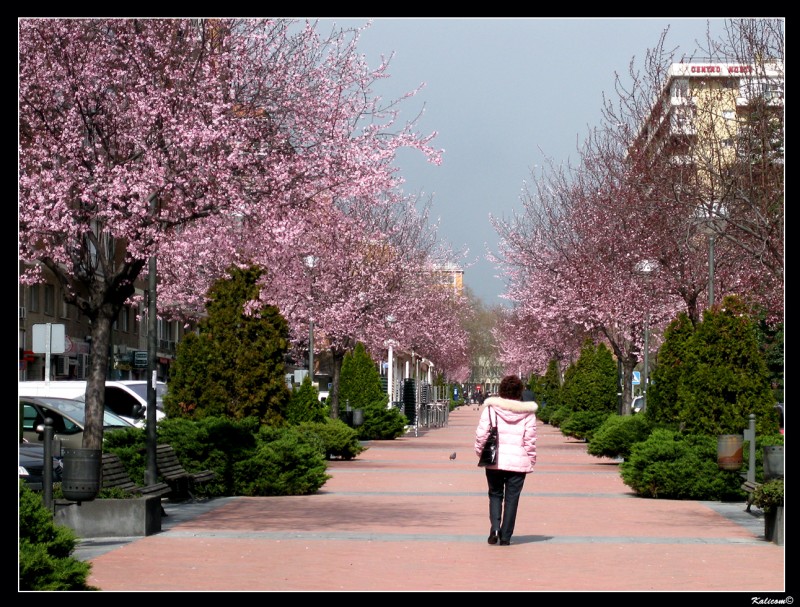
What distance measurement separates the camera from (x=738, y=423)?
2244 centimetres

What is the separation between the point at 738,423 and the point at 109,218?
10.5m

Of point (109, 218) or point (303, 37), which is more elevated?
point (303, 37)

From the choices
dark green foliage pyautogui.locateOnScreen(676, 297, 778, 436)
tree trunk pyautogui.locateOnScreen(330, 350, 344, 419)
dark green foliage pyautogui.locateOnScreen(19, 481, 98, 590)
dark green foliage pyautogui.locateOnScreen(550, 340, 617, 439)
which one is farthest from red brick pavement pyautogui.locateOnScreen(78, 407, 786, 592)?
dark green foliage pyautogui.locateOnScreen(550, 340, 617, 439)

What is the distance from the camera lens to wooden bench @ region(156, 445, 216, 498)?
18.9 meters

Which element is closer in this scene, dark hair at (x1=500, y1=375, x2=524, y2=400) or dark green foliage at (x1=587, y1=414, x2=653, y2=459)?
dark hair at (x1=500, y1=375, x2=524, y2=400)

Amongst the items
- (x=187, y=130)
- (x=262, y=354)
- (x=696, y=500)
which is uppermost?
(x=187, y=130)

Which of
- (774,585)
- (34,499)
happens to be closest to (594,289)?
(774,585)

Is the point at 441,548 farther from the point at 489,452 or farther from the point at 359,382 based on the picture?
the point at 359,382

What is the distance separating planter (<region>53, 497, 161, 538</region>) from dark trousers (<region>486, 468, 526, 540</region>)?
339 centimetres

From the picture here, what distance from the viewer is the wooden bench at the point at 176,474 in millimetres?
18938

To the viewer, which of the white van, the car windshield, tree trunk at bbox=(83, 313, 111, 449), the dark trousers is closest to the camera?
the dark trousers

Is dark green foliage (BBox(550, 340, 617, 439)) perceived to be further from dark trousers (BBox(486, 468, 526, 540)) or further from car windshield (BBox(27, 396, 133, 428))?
dark trousers (BBox(486, 468, 526, 540))
